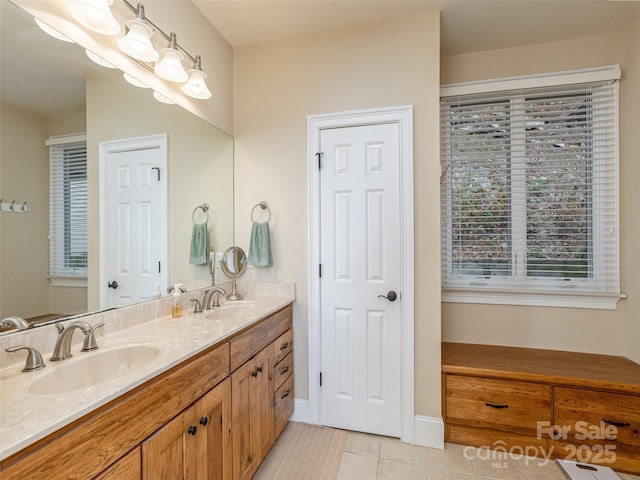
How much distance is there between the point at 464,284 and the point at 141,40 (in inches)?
102

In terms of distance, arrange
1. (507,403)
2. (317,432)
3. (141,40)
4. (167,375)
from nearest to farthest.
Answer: (167,375) < (141,40) < (507,403) < (317,432)

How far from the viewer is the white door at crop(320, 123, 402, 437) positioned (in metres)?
1.98

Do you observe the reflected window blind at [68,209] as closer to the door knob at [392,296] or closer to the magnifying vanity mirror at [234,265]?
the magnifying vanity mirror at [234,265]

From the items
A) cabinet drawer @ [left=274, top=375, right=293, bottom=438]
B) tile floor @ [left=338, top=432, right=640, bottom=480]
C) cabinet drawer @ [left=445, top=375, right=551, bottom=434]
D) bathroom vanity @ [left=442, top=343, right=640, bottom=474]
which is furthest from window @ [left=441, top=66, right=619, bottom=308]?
cabinet drawer @ [left=274, top=375, right=293, bottom=438]

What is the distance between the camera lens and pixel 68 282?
48.3 inches

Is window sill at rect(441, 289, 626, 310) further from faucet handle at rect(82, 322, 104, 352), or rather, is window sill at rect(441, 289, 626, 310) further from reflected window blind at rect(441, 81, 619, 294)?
faucet handle at rect(82, 322, 104, 352)

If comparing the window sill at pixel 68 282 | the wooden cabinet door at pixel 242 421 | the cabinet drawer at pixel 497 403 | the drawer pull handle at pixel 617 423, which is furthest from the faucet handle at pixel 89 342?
the drawer pull handle at pixel 617 423

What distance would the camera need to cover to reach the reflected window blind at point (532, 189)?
2.17 metres

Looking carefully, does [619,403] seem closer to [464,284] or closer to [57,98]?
[464,284]

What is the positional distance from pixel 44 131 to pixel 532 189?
2.94 metres

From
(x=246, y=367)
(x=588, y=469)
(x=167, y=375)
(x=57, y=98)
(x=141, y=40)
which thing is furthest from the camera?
(x=588, y=469)

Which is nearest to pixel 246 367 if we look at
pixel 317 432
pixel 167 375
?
pixel 167 375

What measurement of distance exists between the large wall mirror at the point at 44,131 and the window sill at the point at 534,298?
2.14 meters

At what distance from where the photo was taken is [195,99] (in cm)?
193
